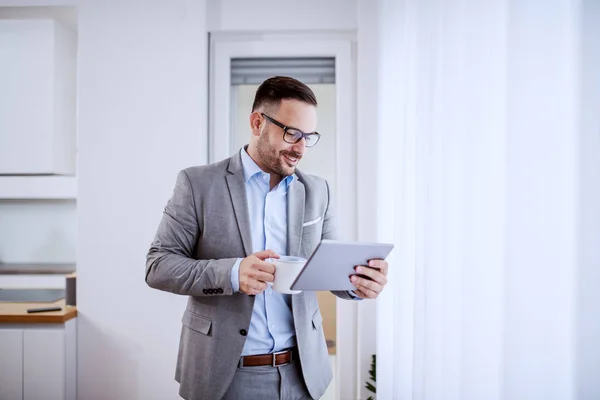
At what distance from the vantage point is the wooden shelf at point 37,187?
277 cm

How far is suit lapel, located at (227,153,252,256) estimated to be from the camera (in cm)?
141

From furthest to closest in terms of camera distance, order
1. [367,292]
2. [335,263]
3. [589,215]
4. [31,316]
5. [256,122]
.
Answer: [31,316] → [256,122] → [367,292] → [335,263] → [589,215]

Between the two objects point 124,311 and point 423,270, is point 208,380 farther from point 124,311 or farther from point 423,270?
point 124,311

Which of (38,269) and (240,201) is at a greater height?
(240,201)

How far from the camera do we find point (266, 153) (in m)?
1.47

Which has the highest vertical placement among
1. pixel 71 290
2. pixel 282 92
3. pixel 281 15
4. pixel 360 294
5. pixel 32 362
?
pixel 281 15

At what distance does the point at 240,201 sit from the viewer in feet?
4.72

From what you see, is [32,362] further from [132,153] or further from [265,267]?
[265,267]

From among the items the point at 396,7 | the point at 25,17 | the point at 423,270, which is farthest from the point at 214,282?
the point at 25,17

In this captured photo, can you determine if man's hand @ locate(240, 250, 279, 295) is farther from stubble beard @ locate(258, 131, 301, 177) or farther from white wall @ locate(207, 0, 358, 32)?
white wall @ locate(207, 0, 358, 32)

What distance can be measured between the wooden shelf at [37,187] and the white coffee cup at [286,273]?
2.08 meters

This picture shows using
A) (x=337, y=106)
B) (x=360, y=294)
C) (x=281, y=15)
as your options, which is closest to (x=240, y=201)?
(x=360, y=294)

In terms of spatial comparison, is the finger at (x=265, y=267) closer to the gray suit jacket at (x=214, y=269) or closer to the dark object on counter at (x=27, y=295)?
the gray suit jacket at (x=214, y=269)

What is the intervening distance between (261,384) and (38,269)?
2.17m
